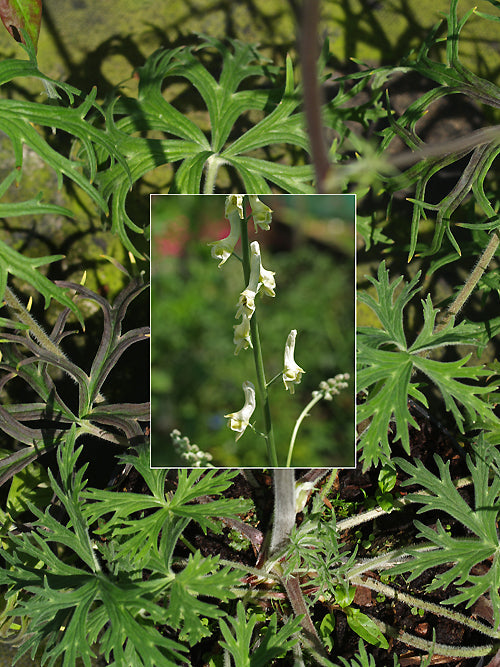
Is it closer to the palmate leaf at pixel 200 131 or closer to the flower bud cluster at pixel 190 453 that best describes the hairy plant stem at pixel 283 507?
the flower bud cluster at pixel 190 453

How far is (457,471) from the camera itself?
1374 mm

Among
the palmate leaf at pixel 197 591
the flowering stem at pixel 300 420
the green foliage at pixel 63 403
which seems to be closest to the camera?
the palmate leaf at pixel 197 591

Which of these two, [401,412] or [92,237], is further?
[92,237]

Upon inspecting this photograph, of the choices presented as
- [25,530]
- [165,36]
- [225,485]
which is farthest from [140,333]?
[165,36]

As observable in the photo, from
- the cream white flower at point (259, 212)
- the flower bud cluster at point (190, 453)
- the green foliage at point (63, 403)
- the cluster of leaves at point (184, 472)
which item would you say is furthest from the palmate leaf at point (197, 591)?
the cream white flower at point (259, 212)

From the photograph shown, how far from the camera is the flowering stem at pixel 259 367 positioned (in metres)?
0.90

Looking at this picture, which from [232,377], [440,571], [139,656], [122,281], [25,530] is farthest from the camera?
[122,281]

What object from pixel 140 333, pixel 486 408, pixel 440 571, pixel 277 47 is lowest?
pixel 440 571

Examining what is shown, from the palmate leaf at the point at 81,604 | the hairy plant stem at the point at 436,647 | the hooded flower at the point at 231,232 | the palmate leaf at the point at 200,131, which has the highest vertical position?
the palmate leaf at the point at 200,131

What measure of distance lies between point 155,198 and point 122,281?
2.06 feet

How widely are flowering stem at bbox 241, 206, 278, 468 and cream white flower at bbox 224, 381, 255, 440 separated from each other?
21 millimetres

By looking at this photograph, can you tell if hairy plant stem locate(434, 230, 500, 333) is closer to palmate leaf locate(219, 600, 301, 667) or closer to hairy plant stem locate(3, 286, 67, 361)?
palmate leaf locate(219, 600, 301, 667)

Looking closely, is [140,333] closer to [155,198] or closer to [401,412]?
[155,198]

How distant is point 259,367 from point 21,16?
712 millimetres
